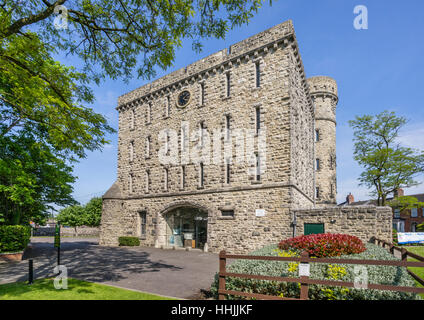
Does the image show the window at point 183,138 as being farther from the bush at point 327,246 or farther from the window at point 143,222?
the bush at point 327,246

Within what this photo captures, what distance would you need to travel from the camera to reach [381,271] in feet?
21.3

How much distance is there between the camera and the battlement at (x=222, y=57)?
1808cm

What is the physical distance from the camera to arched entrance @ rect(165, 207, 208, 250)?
846 inches

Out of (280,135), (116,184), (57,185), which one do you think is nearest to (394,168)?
(280,135)

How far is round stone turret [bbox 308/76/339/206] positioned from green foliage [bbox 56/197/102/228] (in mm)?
39332

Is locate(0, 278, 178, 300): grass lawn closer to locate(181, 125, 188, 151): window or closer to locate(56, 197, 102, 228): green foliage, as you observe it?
locate(181, 125, 188, 151): window

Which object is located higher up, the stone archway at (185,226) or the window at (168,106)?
the window at (168,106)

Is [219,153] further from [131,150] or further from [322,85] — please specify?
[322,85]

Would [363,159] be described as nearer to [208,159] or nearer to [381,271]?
[208,159]

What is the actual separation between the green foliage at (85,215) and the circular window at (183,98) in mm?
34653

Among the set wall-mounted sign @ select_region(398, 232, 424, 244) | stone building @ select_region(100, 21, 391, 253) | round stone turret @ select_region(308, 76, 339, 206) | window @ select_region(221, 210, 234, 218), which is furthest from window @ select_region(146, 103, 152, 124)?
wall-mounted sign @ select_region(398, 232, 424, 244)

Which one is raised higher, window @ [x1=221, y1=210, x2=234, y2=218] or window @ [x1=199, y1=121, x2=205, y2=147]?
window @ [x1=199, y1=121, x2=205, y2=147]

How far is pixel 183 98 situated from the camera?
23469 mm

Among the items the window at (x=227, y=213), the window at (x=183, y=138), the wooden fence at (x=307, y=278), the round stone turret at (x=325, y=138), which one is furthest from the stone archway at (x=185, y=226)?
the round stone turret at (x=325, y=138)
